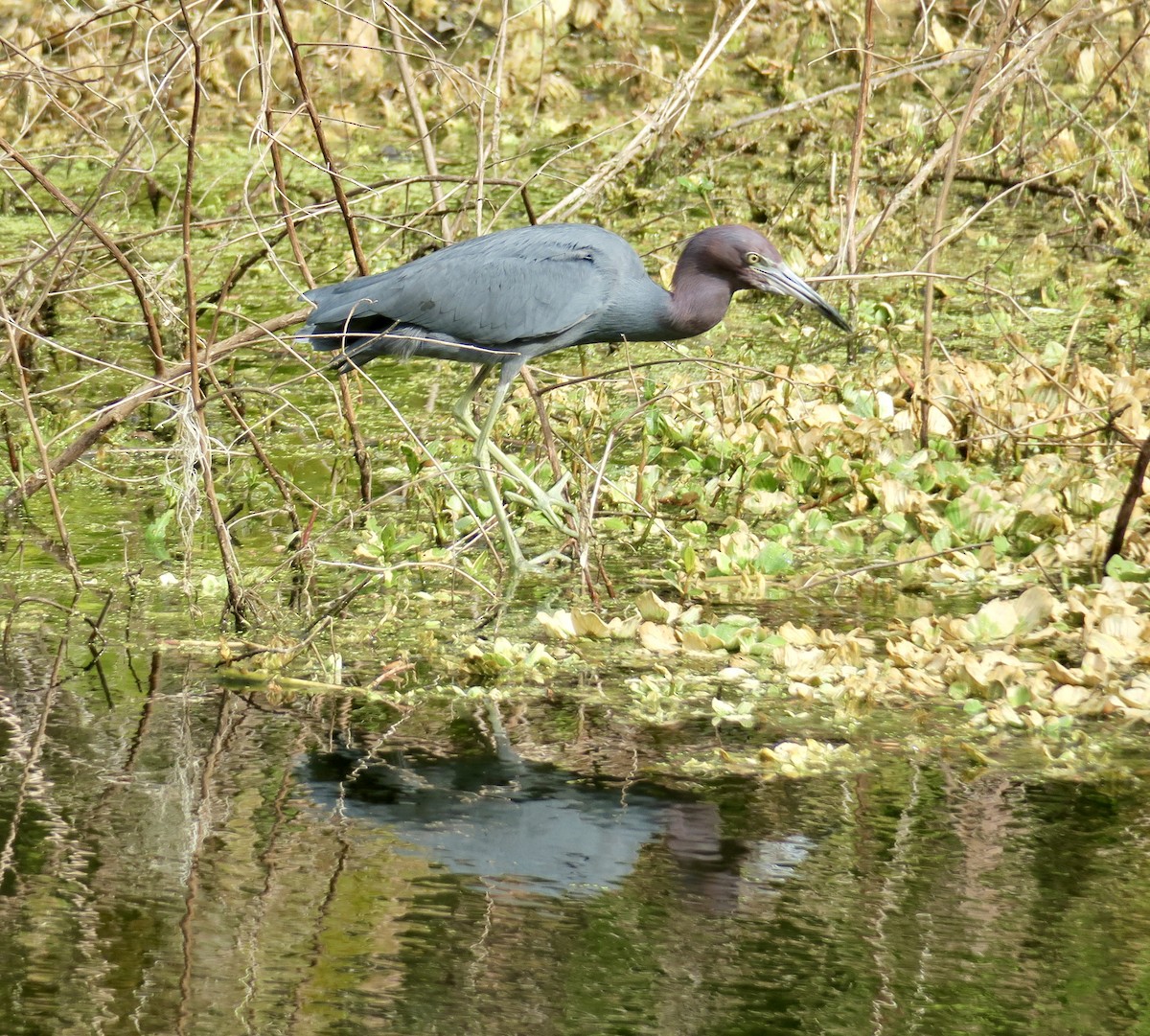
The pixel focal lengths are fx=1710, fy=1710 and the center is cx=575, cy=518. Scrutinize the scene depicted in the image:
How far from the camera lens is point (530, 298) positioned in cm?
517

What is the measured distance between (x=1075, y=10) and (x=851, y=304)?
182 cm

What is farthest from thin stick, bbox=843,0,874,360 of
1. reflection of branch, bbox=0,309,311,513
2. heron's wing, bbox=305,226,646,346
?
reflection of branch, bbox=0,309,311,513

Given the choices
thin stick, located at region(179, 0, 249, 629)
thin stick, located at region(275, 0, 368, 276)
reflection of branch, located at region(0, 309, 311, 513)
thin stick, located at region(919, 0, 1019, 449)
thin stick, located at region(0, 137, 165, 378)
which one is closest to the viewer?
thin stick, located at region(179, 0, 249, 629)

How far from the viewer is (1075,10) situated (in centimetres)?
520

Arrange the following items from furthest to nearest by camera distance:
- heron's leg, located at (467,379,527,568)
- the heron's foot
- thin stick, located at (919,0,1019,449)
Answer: the heron's foot
heron's leg, located at (467,379,527,568)
thin stick, located at (919,0,1019,449)

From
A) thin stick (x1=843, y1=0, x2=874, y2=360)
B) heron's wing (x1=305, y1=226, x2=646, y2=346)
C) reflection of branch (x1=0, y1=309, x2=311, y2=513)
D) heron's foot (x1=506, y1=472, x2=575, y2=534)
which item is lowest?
heron's foot (x1=506, y1=472, x2=575, y2=534)

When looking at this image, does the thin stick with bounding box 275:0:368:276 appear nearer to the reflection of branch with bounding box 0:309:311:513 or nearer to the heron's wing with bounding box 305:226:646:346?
the heron's wing with bounding box 305:226:646:346

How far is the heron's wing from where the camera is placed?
204 inches

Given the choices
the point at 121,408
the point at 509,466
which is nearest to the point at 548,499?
the point at 509,466

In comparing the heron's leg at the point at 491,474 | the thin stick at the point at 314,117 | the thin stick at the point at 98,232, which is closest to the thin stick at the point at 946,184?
the heron's leg at the point at 491,474

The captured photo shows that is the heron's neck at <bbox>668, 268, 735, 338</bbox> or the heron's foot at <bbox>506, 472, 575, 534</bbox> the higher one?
the heron's neck at <bbox>668, 268, 735, 338</bbox>

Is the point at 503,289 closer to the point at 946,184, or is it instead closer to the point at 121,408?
the point at 121,408

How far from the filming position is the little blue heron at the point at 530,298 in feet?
17.0

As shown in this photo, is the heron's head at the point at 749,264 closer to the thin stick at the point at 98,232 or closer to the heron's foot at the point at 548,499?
the heron's foot at the point at 548,499
